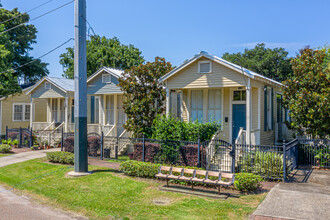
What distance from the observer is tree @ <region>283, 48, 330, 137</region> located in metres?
13.4

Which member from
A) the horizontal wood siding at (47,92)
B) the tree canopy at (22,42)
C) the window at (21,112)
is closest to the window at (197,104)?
the horizontal wood siding at (47,92)

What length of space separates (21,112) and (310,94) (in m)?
25.4

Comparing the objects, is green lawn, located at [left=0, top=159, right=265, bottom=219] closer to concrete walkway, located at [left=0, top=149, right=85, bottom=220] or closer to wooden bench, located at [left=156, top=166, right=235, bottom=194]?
concrete walkway, located at [left=0, top=149, right=85, bottom=220]

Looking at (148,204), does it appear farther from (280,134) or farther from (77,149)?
(280,134)

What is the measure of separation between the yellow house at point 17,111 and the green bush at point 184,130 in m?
16.6

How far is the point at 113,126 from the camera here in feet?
65.8

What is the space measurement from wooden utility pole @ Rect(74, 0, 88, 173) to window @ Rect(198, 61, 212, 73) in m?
6.04

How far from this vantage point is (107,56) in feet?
121

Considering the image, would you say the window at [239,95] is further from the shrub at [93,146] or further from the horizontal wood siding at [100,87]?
the shrub at [93,146]

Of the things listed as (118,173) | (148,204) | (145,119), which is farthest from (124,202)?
(145,119)

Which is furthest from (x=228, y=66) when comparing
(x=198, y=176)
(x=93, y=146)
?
(x=93, y=146)

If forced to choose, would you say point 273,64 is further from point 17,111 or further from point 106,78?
point 17,111

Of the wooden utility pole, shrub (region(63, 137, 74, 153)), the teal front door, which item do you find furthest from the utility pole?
the teal front door

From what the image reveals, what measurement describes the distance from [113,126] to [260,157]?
11.3 meters
